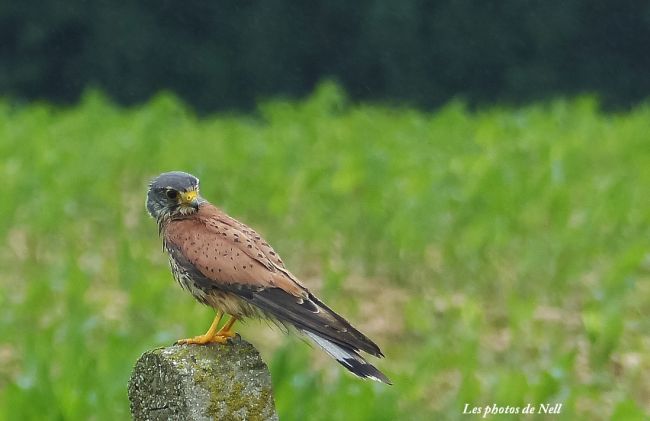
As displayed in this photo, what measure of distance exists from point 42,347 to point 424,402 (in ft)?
4.99

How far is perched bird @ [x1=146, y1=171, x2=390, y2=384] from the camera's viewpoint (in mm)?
2078

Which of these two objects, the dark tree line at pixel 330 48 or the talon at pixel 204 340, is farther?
the dark tree line at pixel 330 48

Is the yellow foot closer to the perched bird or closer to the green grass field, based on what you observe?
the perched bird

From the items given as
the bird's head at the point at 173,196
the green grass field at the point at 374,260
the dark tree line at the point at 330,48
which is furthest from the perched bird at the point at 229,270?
the dark tree line at the point at 330,48

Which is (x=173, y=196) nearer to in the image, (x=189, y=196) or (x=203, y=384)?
(x=189, y=196)

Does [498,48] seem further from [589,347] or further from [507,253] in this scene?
[589,347]

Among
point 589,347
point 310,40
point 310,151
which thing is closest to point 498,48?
point 310,40

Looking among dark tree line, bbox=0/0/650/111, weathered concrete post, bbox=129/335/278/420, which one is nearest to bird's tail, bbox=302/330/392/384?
weathered concrete post, bbox=129/335/278/420

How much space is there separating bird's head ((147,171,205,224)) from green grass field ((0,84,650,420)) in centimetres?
161

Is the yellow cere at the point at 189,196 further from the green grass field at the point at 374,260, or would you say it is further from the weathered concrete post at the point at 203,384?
the green grass field at the point at 374,260

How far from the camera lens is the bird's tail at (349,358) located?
1.93 metres

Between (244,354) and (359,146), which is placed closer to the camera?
(244,354)

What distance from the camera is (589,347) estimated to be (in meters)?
5.40

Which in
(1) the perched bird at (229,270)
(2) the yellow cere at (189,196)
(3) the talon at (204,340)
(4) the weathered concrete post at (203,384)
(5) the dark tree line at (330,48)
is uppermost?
(5) the dark tree line at (330,48)
